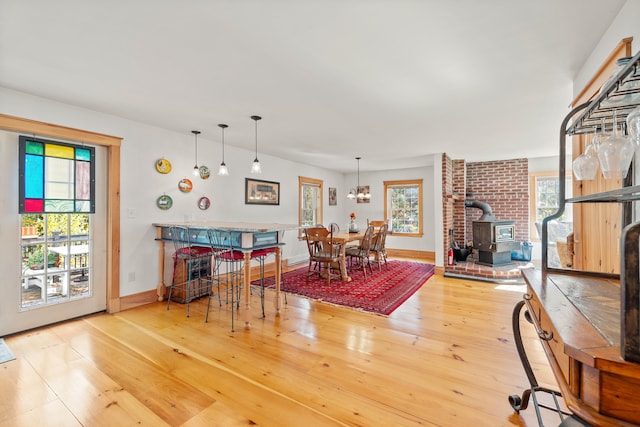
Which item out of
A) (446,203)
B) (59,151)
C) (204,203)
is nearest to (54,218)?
(59,151)

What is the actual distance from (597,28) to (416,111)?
1541mm

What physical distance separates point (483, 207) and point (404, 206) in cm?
196

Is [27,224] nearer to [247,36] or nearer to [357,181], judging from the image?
[247,36]

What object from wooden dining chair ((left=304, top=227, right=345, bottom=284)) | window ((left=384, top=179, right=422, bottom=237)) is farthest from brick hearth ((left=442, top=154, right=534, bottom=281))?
wooden dining chair ((left=304, top=227, right=345, bottom=284))

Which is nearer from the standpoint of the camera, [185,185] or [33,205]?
[33,205]

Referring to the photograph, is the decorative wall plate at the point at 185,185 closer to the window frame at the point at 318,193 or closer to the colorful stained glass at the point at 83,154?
the colorful stained glass at the point at 83,154

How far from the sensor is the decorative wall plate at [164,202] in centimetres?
375

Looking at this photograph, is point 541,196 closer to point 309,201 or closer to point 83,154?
point 309,201

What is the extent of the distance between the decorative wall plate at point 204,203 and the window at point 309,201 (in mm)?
2373

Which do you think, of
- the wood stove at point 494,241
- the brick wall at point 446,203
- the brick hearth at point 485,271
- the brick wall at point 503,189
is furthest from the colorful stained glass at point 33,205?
Answer: the brick wall at point 503,189

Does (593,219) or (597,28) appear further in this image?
(593,219)

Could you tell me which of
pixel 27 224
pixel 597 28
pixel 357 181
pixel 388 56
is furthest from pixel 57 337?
pixel 357 181

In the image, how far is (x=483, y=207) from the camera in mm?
5953

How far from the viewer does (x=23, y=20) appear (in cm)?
166
